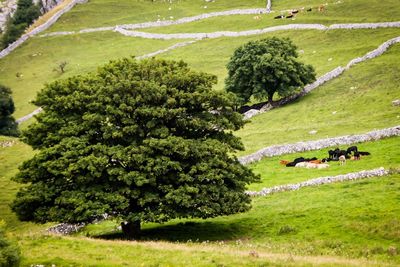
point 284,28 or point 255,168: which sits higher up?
point 284,28

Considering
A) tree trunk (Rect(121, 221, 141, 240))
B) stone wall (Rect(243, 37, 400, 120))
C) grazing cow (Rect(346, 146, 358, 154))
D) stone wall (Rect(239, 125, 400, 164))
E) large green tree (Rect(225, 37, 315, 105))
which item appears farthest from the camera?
stone wall (Rect(243, 37, 400, 120))

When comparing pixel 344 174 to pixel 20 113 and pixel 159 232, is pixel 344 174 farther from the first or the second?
pixel 20 113

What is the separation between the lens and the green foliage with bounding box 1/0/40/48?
138875mm

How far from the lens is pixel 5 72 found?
11938cm

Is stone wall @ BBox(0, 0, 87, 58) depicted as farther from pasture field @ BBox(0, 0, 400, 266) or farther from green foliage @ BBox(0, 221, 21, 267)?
green foliage @ BBox(0, 221, 21, 267)

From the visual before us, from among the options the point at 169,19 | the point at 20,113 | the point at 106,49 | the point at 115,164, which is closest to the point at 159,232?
the point at 115,164

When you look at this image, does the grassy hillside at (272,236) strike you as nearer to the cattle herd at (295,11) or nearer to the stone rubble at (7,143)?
the stone rubble at (7,143)

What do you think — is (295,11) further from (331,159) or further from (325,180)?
(325,180)

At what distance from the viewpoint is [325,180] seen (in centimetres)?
4262

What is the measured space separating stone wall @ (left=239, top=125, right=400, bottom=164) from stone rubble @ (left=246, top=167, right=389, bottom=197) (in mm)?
10812

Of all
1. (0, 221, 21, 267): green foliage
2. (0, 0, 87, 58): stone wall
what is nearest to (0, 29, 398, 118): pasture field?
(0, 0, 87, 58): stone wall

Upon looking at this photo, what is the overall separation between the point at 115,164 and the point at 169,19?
104 meters

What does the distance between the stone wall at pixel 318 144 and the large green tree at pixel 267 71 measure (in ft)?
63.0

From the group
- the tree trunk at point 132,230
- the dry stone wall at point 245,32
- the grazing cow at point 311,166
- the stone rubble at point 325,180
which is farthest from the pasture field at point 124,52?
the tree trunk at point 132,230
